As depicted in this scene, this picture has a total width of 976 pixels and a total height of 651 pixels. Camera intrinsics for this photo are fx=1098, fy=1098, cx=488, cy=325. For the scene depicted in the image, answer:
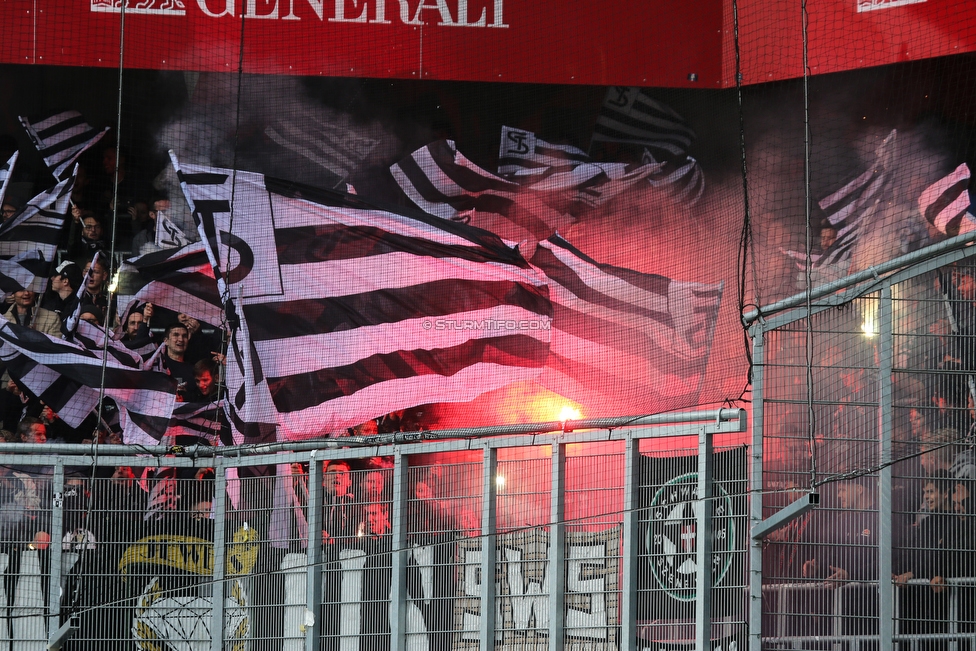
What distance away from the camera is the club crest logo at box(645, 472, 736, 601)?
448 centimetres

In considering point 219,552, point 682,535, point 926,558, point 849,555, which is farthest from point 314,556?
point 926,558

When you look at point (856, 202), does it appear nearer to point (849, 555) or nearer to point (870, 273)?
point (870, 273)

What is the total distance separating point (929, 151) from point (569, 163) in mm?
2828

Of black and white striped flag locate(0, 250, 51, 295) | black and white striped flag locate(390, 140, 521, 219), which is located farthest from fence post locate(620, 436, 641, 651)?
black and white striped flag locate(0, 250, 51, 295)

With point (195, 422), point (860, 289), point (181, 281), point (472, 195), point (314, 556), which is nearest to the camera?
point (860, 289)

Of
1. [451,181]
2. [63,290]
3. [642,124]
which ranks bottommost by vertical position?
[63,290]

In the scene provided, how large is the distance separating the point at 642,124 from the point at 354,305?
284cm

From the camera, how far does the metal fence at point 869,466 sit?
4.21 metres

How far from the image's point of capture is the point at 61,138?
886 cm

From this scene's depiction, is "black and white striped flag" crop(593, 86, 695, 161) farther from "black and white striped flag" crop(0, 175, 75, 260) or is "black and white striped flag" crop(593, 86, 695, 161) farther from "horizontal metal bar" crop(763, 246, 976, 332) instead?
"horizontal metal bar" crop(763, 246, 976, 332)

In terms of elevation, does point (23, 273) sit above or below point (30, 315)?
above

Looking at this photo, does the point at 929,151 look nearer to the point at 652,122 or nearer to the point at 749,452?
the point at 652,122

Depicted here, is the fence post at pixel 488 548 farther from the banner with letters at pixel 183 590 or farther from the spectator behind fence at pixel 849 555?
the spectator behind fence at pixel 849 555

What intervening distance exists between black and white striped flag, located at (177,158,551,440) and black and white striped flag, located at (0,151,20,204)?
4.55 feet
